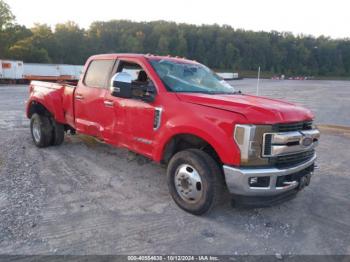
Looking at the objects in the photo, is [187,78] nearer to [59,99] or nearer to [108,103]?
[108,103]

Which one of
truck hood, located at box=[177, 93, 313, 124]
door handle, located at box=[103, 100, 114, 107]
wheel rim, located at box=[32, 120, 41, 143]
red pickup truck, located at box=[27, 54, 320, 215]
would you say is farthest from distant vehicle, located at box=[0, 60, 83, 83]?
truck hood, located at box=[177, 93, 313, 124]

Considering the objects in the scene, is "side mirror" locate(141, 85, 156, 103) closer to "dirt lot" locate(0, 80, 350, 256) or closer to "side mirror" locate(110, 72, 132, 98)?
"side mirror" locate(110, 72, 132, 98)

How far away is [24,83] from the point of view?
31625 mm

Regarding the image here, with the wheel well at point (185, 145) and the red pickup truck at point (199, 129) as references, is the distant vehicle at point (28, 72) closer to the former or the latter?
the red pickup truck at point (199, 129)

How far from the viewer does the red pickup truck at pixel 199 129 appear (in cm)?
358

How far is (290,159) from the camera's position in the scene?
151 inches

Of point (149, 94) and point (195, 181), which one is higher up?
point (149, 94)

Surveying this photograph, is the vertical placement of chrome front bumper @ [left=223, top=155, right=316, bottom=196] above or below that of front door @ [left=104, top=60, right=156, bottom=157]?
below

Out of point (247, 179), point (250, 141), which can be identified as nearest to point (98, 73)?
point (250, 141)

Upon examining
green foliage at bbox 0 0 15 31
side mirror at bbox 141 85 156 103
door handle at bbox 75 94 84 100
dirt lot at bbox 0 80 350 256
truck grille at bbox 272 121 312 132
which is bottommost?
dirt lot at bbox 0 80 350 256

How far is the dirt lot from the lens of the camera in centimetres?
337

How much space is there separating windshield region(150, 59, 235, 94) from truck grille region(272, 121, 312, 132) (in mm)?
1331

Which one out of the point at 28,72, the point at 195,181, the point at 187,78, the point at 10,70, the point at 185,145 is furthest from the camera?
the point at 28,72

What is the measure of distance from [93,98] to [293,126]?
10.5 feet
